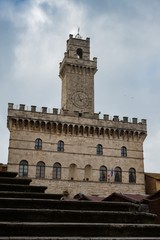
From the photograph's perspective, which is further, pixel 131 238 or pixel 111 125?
pixel 111 125

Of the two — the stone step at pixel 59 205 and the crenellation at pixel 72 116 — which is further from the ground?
the crenellation at pixel 72 116

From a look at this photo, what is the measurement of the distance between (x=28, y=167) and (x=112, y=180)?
8801 mm

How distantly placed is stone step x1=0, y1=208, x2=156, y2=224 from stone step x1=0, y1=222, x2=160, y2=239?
53 cm

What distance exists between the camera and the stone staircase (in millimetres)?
5469

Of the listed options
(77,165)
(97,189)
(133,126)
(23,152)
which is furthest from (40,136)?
(133,126)

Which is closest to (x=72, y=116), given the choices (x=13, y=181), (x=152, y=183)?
(x=152, y=183)

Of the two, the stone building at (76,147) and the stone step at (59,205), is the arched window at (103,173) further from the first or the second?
the stone step at (59,205)

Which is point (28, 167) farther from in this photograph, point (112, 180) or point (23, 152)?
point (112, 180)

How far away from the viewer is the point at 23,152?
3341cm

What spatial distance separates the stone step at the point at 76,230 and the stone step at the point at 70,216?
20.8 inches

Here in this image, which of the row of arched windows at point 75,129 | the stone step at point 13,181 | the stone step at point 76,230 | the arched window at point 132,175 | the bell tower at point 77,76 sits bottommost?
the stone step at point 76,230

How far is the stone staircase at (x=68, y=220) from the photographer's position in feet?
17.9

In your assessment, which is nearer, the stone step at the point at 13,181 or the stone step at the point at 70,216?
the stone step at the point at 70,216

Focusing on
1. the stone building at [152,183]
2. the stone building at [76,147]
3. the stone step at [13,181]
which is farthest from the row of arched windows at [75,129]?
the stone step at [13,181]
